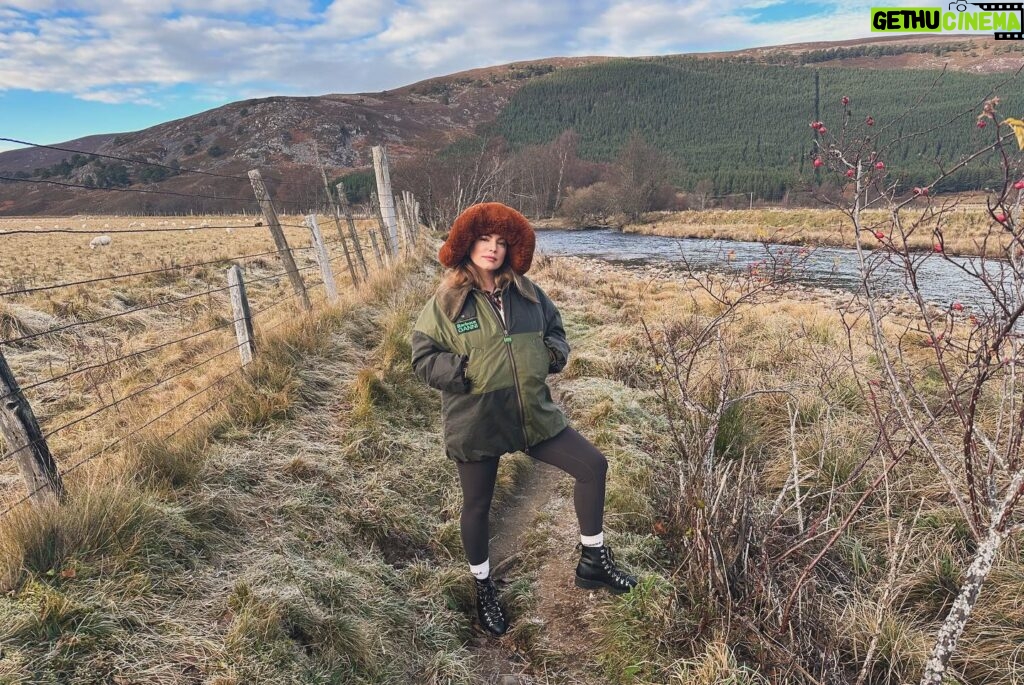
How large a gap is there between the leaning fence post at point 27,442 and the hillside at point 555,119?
72727 mm

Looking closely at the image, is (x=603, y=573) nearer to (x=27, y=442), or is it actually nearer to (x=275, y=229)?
(x=27, y=442)

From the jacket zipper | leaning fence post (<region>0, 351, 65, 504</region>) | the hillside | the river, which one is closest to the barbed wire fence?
leaning fence post (<region>0, 351, 65, 504</region>)

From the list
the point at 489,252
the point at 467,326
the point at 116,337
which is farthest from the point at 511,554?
the point at 116,337

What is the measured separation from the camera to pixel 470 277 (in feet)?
7.81

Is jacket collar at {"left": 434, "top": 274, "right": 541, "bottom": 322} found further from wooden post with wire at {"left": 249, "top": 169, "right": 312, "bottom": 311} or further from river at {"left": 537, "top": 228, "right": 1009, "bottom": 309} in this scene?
wooden post with wire at {"left": 249, "top": 169, "right": 312, "bottom": 311}

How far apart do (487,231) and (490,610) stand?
6.06 ft

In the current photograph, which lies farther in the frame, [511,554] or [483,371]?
[511,554]

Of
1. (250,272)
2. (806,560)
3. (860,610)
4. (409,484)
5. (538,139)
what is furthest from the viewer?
(538,139)

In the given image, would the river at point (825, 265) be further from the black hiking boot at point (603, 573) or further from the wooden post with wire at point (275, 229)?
the wooden post with wire at point (275, 229)

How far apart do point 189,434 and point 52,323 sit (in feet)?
21.0

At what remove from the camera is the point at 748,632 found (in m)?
2.26

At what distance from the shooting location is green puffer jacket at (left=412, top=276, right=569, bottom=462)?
7.48 ft

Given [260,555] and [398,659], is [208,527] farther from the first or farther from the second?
[398,659]

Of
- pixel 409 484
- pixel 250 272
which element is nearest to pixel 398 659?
pixel 409 484
